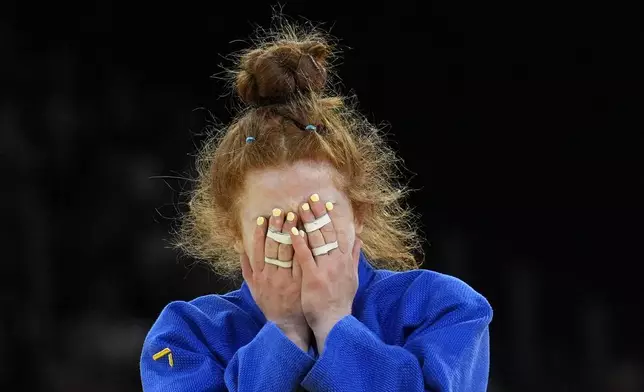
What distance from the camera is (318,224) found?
1299 millimetres

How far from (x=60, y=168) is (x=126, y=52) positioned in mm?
475

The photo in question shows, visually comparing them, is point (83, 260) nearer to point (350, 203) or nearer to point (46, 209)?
point (46, 209)

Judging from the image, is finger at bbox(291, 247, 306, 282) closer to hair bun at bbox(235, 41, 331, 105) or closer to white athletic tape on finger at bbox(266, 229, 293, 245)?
white athletic tape on finger at bbox(266, 229, 293, 245)

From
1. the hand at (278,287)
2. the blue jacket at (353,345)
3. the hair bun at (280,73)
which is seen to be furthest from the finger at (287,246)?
the hair bun at (280,73)

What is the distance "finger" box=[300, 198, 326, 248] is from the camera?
1.29m

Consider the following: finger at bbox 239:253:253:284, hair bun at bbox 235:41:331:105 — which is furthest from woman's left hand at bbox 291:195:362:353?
hair bun at bbox 235:41:331:105

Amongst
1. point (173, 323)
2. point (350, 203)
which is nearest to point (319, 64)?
point (350, 203)

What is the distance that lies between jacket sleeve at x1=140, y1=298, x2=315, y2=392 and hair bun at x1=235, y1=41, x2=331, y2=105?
0.36 m

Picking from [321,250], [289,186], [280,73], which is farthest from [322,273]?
[280,73]

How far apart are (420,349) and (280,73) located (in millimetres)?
489

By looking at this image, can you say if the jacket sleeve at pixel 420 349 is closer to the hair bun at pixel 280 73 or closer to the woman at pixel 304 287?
the woman at pixel 304 287

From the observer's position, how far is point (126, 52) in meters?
3.13

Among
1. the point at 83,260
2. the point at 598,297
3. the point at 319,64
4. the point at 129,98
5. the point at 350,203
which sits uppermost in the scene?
the point at 319,64

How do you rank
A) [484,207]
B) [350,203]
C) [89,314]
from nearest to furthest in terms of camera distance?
[350,203]
[89,314]
[484,207]
